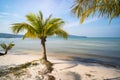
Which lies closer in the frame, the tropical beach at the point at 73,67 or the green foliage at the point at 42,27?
the tropical beach at the point at 73,67

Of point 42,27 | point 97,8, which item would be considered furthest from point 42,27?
point 97,8

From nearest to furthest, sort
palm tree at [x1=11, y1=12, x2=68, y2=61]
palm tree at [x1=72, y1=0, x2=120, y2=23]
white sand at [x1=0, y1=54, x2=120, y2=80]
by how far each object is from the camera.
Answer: palm tree at [x1=72, y1=0, x2=120, y2=23]
white sand at [x1=0, y1=54, x2=120, y2=80]
palm tree at [x1=11, y1=12, x2=68, y2=61]

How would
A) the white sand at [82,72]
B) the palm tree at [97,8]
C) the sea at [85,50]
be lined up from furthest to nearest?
the sea at [85,50]
the white sand at [82,72]
the palm tree at [97,8]

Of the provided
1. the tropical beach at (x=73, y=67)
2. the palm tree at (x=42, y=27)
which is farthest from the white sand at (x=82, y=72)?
the palm tree at (x=42, y=27)

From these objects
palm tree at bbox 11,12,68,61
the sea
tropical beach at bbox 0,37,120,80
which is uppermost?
palm tree at bbox 11,12,68,61

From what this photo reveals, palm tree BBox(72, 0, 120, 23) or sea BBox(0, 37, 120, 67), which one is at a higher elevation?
palm tree BBox(72, 0, 120, 23)

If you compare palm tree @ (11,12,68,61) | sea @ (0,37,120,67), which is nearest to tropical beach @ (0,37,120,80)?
sea @ (0,37,120,67)

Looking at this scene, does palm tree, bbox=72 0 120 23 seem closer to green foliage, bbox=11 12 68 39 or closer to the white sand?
the white sand

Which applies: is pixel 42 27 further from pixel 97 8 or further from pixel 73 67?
pixel 97 8

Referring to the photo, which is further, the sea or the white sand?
the sea

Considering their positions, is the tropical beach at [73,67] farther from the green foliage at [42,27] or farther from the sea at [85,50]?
the green foliage at [42,27]

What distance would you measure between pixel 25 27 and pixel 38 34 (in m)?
1.08

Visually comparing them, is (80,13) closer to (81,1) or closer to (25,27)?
(81,1)

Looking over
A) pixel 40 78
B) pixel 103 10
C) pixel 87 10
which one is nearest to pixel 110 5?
pixel 103 10
